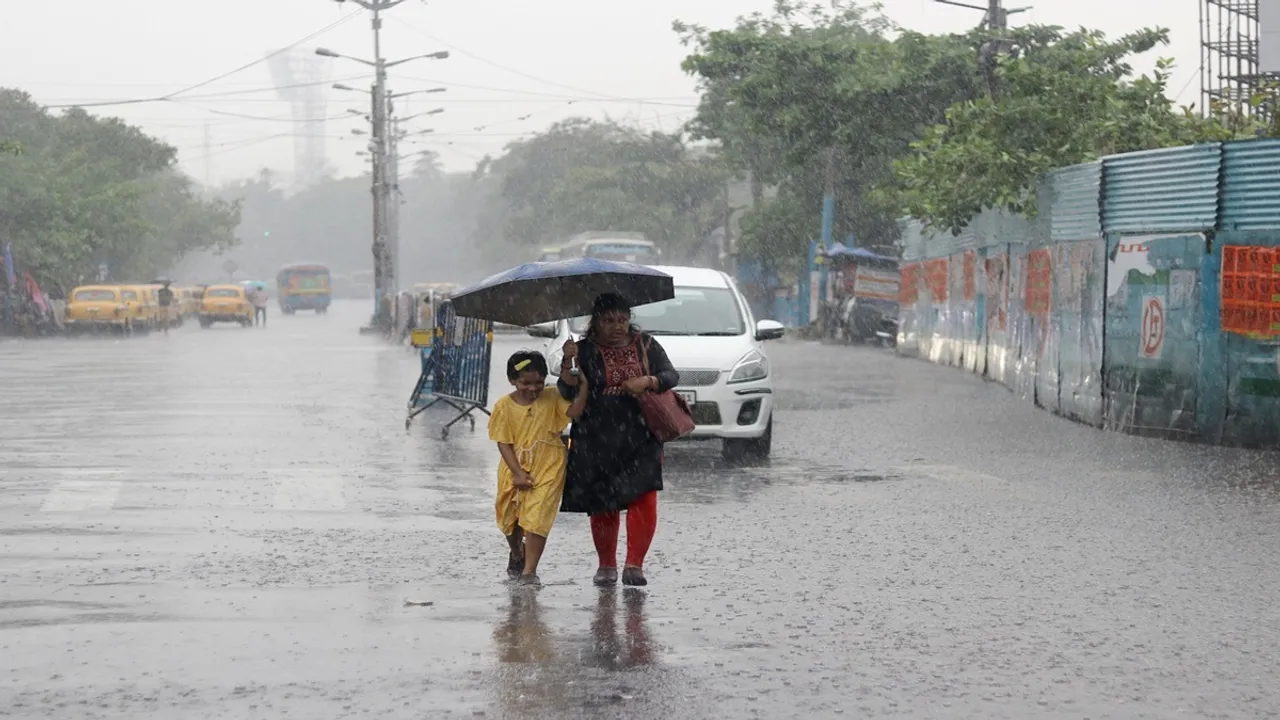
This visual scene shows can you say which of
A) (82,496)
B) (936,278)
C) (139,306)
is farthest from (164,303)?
(82,496)

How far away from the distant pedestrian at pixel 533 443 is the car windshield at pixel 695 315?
7.25 metres

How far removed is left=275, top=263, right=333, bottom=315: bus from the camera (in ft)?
326

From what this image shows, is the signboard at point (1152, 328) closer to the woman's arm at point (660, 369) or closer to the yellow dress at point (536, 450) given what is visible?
the woman's arm at point (660, 369)

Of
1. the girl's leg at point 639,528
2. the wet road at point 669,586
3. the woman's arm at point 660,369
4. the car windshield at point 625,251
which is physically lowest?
the wet road at point 669,586

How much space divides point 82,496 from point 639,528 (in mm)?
5152

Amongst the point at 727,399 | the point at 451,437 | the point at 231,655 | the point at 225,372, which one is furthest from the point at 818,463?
the point at 225,372

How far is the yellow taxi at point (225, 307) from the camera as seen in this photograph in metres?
64.8

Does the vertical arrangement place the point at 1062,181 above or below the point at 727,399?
above

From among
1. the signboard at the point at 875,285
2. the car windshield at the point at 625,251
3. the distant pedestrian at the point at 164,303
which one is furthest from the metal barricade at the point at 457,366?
the car windshield at the point at 625,251

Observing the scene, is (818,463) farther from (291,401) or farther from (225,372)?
(225,372)

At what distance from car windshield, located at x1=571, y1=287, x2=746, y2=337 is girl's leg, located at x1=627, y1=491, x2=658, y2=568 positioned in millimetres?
7230

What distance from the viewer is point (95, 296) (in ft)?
173

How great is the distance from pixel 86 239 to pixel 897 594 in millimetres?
57849

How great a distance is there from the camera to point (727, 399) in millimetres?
15156
